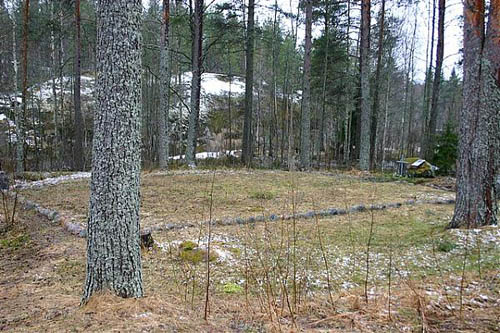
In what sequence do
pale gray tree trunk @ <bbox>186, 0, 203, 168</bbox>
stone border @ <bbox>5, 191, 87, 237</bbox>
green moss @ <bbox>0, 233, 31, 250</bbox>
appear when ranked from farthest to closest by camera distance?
pale gray tree trunk @ <bbox>186, 0, 203, 168</bbox> → stone border @ <bbox>5, 191, 87, 237</bbox> → green moss @ <bbox>0, 233, 31, 250</bbox>

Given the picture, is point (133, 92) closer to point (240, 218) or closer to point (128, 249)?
point (128, 249)

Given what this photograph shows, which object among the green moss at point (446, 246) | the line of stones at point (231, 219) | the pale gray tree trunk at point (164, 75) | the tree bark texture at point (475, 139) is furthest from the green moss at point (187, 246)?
the pale gray tree trunk at point (164, 75)

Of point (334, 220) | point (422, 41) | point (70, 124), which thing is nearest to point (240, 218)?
point (334, 220)

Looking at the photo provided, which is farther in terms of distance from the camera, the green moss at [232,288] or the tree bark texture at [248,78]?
the tree bark texture at [248,78]

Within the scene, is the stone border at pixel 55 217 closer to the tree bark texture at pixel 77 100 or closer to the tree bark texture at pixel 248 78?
the tree bark texture at pixel 77 100

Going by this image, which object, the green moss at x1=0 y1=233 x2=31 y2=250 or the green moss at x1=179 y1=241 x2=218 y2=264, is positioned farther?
the green moss at x1=0 y1=233 x2=31 y2=250

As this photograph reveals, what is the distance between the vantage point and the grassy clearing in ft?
18.7

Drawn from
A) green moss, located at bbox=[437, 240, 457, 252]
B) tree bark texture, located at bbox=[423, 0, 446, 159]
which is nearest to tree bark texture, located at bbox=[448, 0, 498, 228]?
green moss, located at bbox=[437, 240, 457, 252]

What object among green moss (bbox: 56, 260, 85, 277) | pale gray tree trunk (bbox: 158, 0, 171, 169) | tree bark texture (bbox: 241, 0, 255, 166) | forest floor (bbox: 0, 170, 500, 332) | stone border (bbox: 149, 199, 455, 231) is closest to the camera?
forest floor (bbox: 0, 170, 500, 332)

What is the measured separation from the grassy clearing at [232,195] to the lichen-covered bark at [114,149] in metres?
2.64

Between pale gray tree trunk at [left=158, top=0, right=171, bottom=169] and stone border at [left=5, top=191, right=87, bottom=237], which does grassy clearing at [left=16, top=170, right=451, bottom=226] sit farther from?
pale gray tree trunk at [left=158, top=0, right=171, bottom=169]

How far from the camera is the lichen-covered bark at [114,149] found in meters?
2.26

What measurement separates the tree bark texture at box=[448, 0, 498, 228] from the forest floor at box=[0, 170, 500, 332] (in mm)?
260

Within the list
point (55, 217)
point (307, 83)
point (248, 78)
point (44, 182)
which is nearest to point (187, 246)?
point (55, 217)
